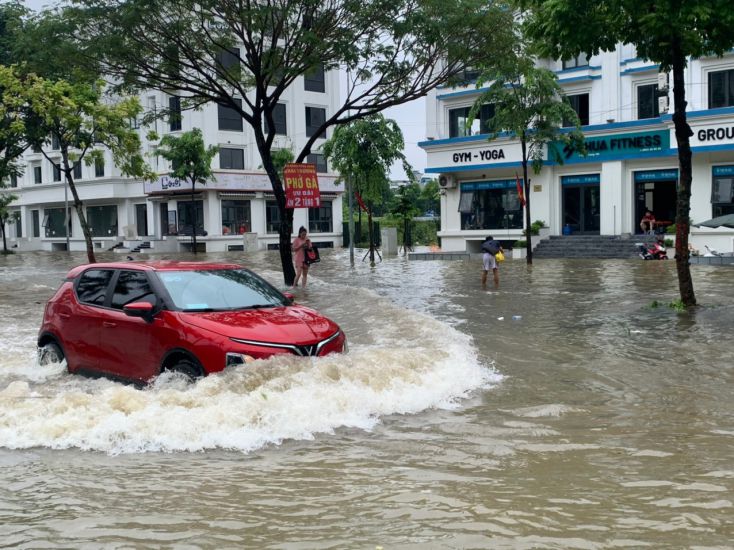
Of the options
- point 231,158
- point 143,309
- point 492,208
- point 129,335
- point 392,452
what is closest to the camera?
point 392,452

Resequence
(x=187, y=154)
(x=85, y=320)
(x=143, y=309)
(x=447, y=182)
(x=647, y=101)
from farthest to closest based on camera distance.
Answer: (x=187, y=154) → (x=447, y=182) → (x=647, y=101) → (x=85, y=320) → (x=143, y=309)

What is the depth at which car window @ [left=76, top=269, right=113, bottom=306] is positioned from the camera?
31.0 ft

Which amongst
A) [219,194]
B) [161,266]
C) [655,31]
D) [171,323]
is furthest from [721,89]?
[219,194]

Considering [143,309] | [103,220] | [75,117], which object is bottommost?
[143,309]

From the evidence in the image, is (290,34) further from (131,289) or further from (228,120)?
(228,120)

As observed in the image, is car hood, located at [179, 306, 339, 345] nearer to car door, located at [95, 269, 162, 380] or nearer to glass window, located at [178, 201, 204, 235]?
car door, located at [95, 269, 162, 380]

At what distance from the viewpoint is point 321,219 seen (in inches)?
2307

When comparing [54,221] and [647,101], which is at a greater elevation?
[647,101]

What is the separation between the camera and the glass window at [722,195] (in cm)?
3225

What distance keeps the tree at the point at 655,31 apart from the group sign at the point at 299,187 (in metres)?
8.86

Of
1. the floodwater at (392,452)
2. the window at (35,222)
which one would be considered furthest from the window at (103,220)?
the floodwater at (392,452)

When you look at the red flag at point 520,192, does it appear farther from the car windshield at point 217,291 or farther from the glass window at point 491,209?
the car windshield at point 217,291

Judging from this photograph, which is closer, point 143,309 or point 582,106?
point 143,309

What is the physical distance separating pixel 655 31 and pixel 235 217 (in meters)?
43.3
